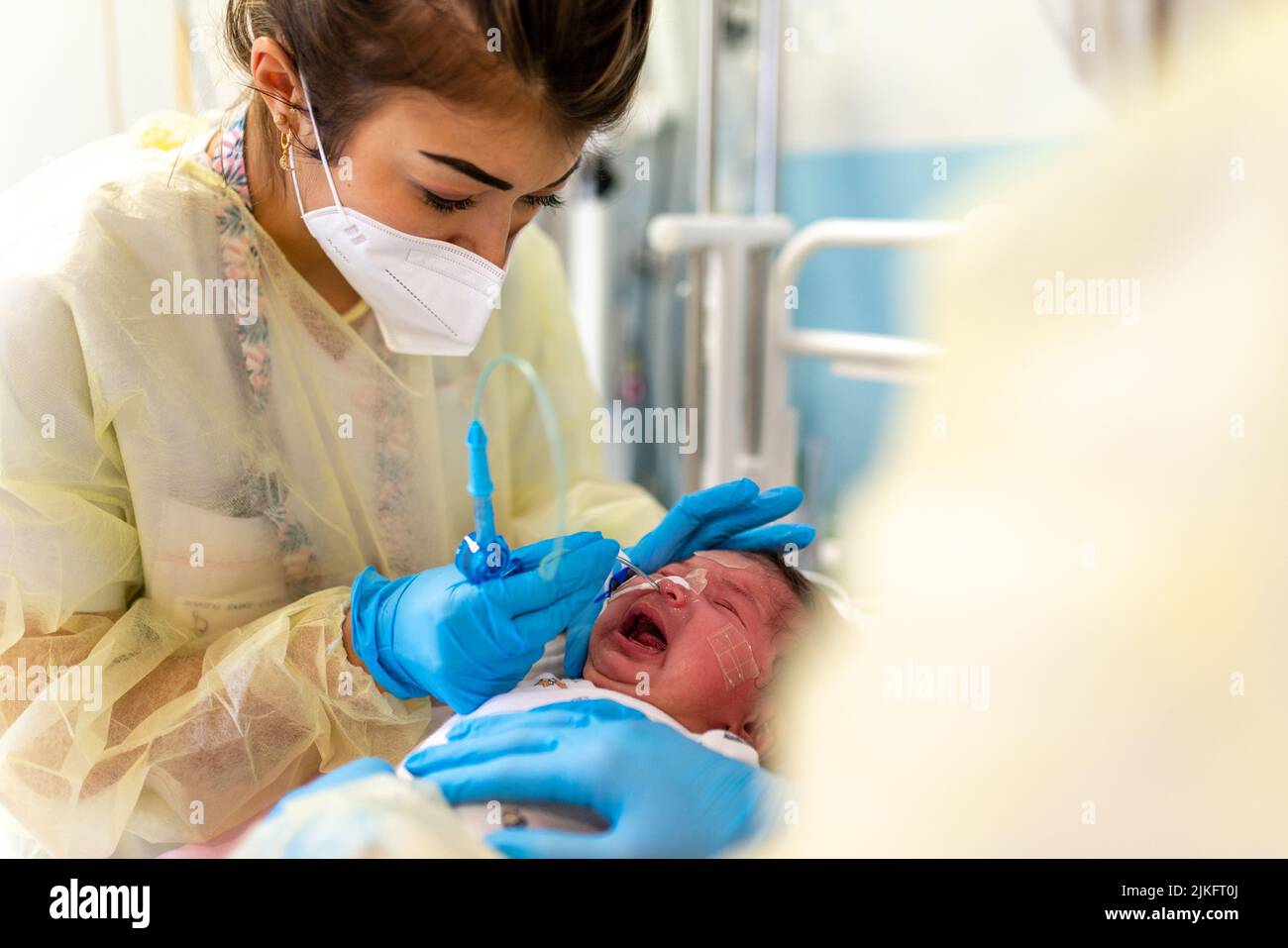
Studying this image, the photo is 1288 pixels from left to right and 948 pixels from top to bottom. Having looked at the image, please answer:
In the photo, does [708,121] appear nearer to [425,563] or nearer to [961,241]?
[961,241]

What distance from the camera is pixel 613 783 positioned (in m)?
0.98

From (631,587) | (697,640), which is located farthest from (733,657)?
(631,587)

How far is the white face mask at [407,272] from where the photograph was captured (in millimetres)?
1216

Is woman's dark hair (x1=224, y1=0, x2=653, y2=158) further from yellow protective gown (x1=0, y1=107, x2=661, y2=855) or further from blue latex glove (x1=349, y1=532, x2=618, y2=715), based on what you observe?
blue latex glove (x1=349, y1=532, x2=618, y2=715)

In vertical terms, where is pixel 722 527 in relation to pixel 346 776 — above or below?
above

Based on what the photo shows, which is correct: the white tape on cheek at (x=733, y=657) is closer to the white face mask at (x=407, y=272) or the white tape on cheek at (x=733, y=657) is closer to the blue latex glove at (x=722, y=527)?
the blue latex glove at (x=722, y=527)

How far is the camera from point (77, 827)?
111 cm

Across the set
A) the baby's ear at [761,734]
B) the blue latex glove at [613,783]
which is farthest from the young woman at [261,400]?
the baby's ear at [761,734]

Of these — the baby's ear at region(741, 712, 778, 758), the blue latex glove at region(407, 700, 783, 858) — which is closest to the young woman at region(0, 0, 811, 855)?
the blue latex glove at region(407, 700, 783, 858)

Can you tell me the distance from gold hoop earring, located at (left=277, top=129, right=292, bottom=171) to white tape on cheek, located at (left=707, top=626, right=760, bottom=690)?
2.44ft

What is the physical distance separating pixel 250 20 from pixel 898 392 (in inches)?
66.4

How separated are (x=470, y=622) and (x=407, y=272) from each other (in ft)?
1.39

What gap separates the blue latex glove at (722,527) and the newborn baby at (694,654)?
45 mm

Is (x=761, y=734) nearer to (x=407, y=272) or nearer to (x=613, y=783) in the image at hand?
(x=613, y=783)
